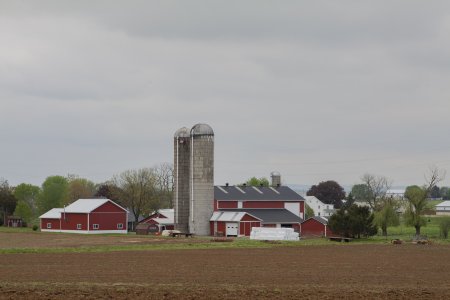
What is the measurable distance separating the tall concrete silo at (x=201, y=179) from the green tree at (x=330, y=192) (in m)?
102

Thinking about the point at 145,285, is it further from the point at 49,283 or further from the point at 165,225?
the point at 165,225

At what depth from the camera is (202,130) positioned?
80.5 metres

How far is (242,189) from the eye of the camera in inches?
3607

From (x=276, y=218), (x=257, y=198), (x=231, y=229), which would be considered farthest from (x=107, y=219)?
(x=276, y=218)

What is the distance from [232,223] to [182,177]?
23.2 feet

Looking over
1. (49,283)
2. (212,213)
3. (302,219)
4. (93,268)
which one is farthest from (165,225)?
(49,283)

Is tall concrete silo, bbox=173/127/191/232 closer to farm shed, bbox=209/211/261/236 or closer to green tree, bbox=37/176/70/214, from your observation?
farm shed, bbox=209/211/261/236

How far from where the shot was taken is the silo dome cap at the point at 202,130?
80312mm

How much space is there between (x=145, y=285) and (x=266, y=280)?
5481 mm

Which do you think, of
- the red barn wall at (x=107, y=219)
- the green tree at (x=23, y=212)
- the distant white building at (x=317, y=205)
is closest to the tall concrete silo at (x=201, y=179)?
the red barn wall at (x=107, y=219)

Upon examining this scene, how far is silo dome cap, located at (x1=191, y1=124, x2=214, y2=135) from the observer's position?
80.3 m

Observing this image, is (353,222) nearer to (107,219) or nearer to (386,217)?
(386,217)

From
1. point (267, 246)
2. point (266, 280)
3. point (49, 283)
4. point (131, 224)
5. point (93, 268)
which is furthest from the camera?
point (131, 224)

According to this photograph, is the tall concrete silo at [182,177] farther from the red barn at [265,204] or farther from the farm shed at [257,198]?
the farm shed at [257,198]
